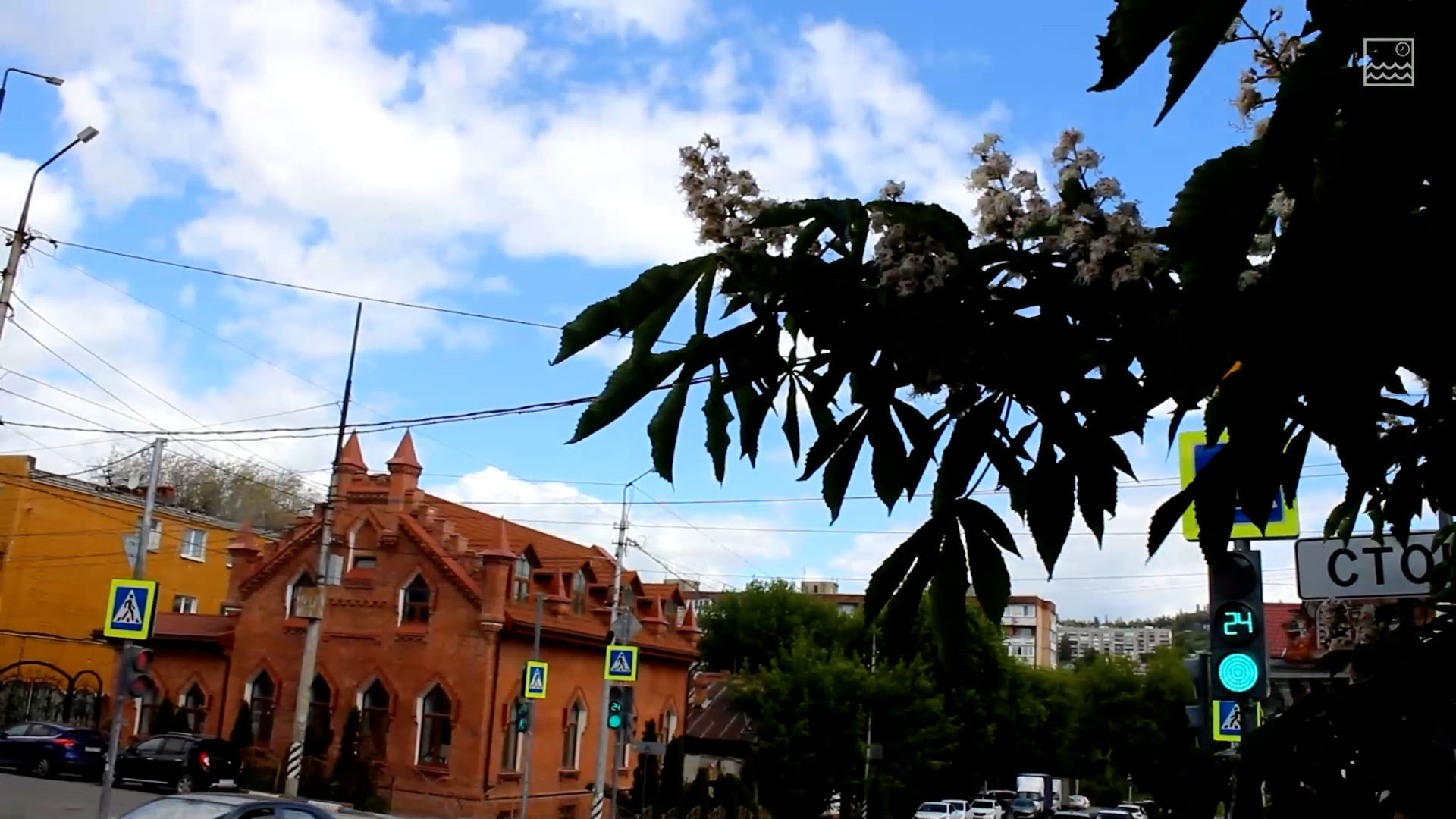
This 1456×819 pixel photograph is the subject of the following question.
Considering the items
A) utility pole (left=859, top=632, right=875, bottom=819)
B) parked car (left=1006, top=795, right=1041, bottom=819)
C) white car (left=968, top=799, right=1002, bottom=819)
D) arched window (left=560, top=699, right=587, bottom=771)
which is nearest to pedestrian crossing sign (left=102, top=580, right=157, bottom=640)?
arched window (left=560, top=699, right=587, bottom=771)

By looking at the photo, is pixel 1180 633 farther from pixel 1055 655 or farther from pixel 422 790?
pixel 1055 655

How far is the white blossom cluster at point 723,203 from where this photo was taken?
236 cm

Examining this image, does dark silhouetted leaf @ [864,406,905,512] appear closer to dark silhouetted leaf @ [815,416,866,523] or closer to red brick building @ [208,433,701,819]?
dark silhouetted leaf @ [815,416,866,523]

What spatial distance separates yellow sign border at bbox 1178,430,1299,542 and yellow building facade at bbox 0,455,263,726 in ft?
142

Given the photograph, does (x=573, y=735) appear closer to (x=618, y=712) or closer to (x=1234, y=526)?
(x=618, y=712)

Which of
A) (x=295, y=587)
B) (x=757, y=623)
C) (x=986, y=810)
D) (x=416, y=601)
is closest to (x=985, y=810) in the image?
(x=986, y=810)

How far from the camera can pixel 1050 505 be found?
89.6 inches

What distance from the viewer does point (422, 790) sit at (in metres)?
34.7

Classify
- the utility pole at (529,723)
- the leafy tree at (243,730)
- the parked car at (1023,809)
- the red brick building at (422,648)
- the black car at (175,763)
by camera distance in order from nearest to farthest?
1. the utility pole at (529,723)
2. the black car at (175,763)
3. the red brick building at (422,648)
4. the leafy tree at (243,730)
5. the parked car at (1023,809)

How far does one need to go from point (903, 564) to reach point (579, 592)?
1497 inches

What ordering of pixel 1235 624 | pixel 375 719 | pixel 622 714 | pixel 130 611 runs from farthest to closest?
pixel 375 719, pixel 622 714, pixel 130 611, pixel 1235 624

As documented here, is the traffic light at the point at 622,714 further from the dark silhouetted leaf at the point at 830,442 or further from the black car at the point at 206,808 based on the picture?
the dark silhouetted leaf at the point at 830,442

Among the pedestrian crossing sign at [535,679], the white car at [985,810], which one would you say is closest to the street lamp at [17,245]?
the pedestrian crossing sign at [535,679]

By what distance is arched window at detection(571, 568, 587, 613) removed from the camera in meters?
39.2
